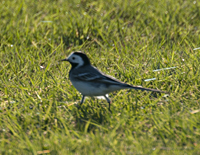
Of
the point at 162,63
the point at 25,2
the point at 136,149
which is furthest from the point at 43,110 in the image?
the point at 25,2

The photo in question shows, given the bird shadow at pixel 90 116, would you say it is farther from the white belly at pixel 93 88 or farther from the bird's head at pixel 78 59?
the bird's head at pixel 78 59

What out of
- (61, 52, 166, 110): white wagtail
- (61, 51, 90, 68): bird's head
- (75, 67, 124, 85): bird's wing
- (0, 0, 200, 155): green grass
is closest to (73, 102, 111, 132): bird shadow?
(0, 0, 200, 155): green grass

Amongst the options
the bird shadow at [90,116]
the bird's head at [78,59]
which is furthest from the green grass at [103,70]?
the bird's head at [78,59]

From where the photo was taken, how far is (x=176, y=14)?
25.6 feet

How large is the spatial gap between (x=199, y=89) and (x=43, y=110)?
2.30 meters

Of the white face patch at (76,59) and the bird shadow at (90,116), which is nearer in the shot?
the bird shadow at (90,116)

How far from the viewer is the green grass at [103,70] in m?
3.84

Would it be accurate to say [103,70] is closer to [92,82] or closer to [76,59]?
[76,59]

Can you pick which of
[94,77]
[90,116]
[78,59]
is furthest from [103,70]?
[90,116]

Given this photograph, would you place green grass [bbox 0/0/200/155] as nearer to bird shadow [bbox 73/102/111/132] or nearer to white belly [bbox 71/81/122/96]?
bird shadow [bbox 73/102/111/132]

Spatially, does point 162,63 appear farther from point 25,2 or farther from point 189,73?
point 25,2

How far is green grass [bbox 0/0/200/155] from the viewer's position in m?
3.84

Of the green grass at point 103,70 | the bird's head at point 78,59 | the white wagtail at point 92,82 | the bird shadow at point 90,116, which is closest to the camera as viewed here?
the green grass at point 103,70

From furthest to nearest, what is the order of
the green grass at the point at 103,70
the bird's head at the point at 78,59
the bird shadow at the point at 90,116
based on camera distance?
the bird's head at the point at 78,59 → the bird shadow at the point at 90,116 → the green grass at the point at 103,70
